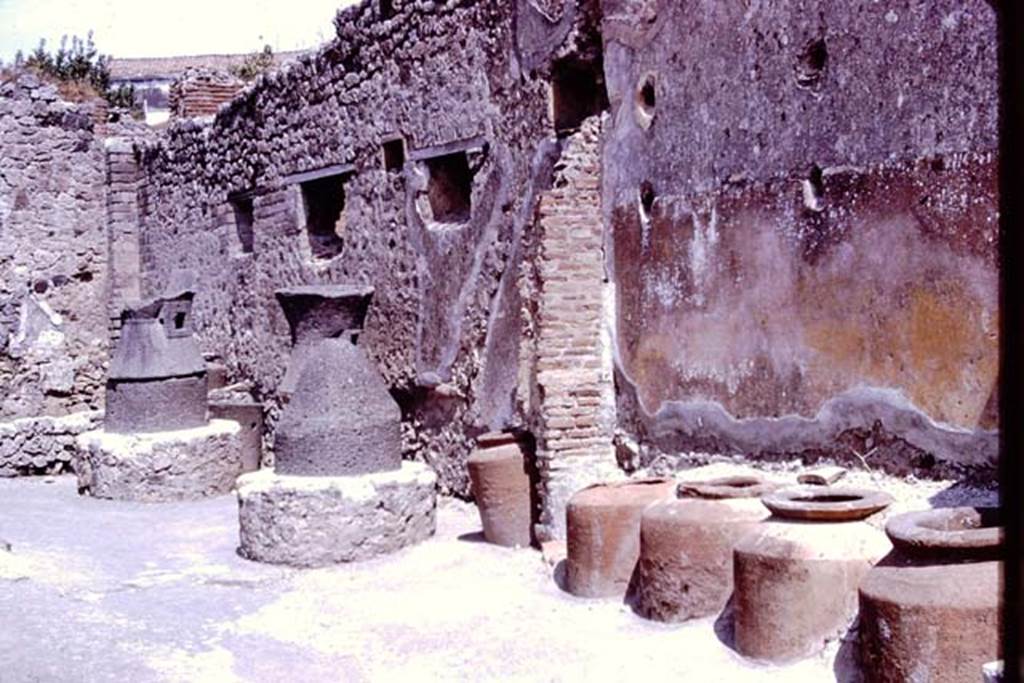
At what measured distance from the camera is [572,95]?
6957 mm

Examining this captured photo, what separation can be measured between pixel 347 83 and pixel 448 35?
1626 millimetres

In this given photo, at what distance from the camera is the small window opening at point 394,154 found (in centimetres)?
873

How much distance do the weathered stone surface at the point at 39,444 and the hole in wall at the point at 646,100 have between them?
21.4ft

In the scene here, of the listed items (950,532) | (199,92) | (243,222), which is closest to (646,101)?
(950,532)

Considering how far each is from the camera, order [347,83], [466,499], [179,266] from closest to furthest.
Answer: [466,499] → [347,83] → [179,266]

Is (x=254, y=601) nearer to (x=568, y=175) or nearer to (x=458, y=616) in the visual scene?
(x=458, y=616)

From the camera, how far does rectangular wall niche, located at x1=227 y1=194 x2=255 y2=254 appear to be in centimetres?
1169

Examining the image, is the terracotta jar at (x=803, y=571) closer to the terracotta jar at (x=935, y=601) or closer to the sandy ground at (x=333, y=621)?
the sandy ground at (x=333, y=621)

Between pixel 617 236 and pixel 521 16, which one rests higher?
pixel 521 16

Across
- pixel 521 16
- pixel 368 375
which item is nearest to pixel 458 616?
pixel 368 375

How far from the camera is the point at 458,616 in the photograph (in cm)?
532

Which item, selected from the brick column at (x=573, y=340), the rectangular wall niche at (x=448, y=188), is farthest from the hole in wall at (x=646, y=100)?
the rectangular wall niche at (x=448, y=188)

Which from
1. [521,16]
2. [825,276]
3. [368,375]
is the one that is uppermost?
[521,16]

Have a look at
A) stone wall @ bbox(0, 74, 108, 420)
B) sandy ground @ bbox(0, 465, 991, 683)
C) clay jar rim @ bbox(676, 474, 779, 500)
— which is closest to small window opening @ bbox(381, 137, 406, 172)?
sandy ground @ bbox(0, 465, 991, 683)
